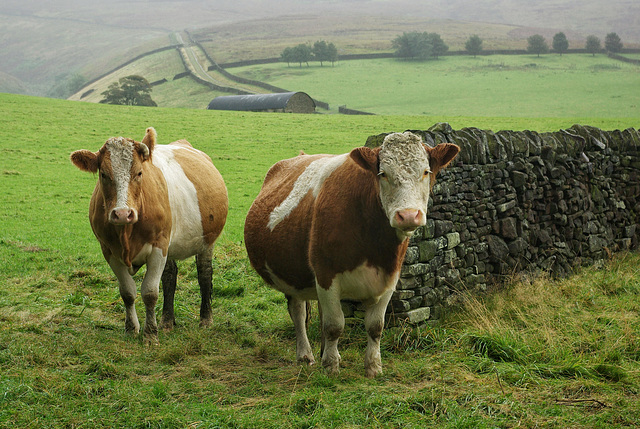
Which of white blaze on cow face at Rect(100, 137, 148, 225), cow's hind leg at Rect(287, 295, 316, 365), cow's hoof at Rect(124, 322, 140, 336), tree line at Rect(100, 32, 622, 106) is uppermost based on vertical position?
tree line at Rect(100, 32, 622, 106)

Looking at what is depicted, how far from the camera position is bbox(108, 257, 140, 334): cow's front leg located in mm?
6781

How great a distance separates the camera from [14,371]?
17.4 feet

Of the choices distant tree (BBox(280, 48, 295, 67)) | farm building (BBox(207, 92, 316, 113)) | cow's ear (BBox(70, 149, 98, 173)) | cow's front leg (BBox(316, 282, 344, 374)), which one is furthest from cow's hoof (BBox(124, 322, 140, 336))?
distant tree (BBox(280, 48, 295, 67))

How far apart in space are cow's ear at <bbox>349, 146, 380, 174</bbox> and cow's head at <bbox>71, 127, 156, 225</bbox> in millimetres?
2545

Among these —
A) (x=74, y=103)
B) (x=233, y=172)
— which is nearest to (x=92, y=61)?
(x=74, y=103)

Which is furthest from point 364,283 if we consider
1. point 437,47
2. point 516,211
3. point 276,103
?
point 437,47

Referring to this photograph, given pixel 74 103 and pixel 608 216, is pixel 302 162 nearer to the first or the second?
pixel 608 216

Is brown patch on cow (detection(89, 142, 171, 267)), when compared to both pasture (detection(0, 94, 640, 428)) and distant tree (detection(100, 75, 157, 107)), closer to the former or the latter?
pasture (detection(0, 94, 640, 428))

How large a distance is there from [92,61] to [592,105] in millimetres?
162774

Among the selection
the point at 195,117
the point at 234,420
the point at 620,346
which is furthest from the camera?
the point at 195,117

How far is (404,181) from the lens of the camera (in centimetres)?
452

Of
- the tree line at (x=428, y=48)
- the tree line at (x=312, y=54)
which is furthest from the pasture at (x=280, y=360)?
the tree line at (x=312, y=54)

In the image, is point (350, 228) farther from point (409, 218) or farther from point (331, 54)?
point (331, 54)

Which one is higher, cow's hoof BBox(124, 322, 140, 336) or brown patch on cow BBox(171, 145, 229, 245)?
brown patch on cow BBox(171, 145, 229, 245)
